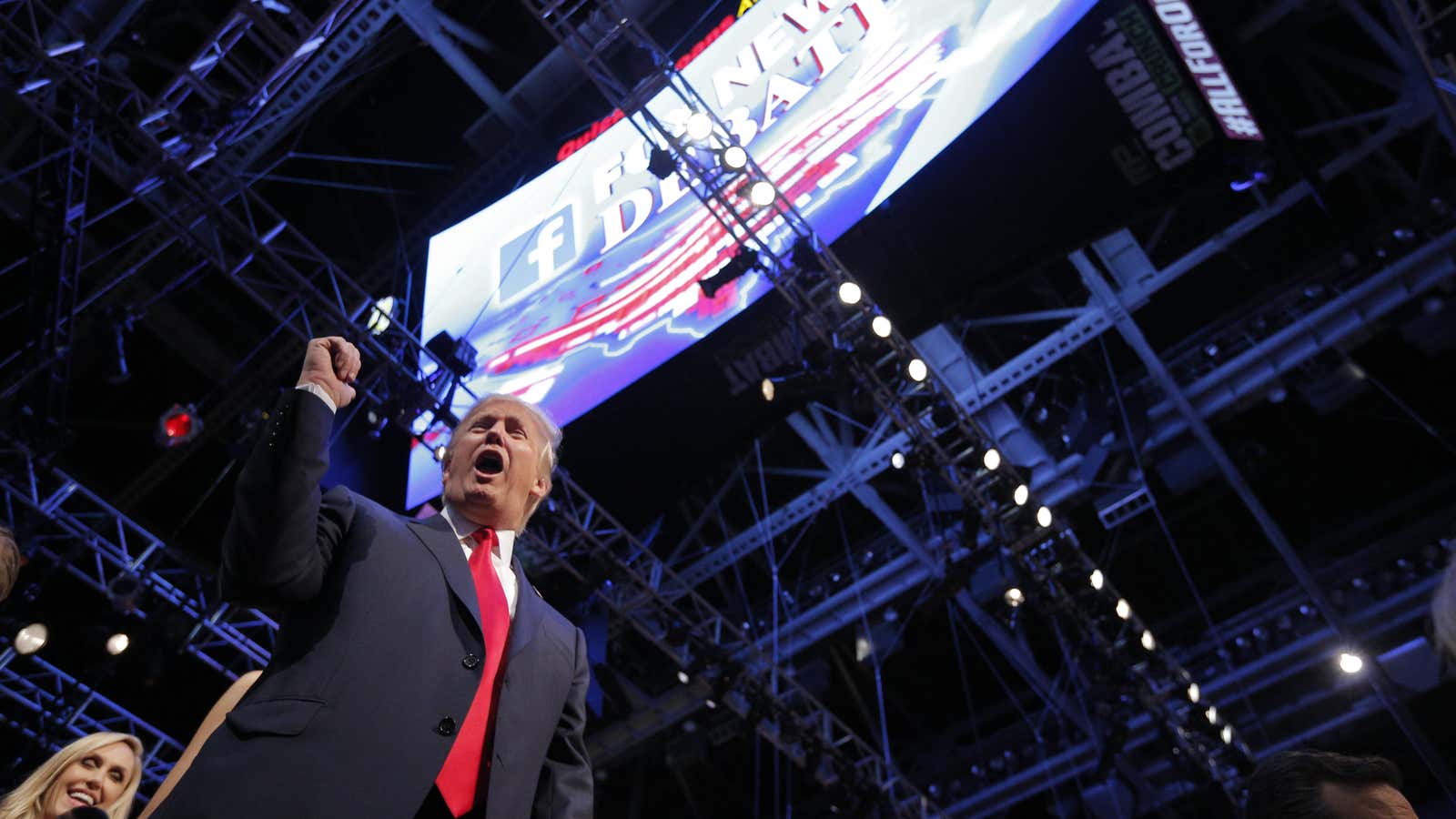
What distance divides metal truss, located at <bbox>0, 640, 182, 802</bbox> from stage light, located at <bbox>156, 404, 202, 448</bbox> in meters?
2.17

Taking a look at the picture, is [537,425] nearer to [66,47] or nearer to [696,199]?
[696,199]

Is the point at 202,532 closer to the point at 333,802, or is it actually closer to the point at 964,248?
the point at 964,248

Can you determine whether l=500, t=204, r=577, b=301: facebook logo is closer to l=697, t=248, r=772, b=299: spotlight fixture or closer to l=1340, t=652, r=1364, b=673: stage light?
l=697, t=248, r=772, b=299: spotlight fixture

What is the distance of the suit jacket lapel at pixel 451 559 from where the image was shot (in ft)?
5.79

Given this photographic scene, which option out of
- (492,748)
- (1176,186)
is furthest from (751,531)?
(492,748)

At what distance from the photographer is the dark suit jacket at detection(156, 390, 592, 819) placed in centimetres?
145

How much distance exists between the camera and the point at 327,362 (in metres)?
1.73

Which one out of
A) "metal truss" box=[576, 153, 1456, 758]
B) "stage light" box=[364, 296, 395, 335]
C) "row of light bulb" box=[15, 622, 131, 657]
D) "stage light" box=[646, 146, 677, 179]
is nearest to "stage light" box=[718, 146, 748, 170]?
"stage light" box=[646, 146, 677, 179]

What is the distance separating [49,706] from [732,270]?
22.9 feet

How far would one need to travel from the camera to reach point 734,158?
762cm

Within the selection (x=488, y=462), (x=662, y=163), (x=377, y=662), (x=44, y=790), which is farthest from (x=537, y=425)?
(x=662, y=163)

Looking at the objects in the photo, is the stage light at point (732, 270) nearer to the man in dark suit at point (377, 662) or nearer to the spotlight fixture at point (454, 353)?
the spotlight fixture at point (454, 353)

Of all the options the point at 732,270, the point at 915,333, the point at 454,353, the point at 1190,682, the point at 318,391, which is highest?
the point at 318,391

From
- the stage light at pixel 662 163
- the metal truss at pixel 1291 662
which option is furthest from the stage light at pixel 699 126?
the metal truss at pixel 1291 662
